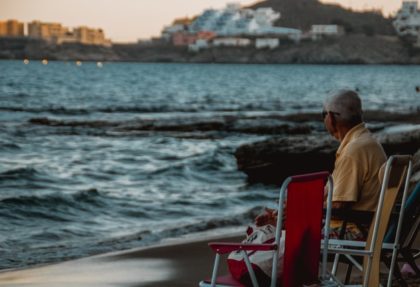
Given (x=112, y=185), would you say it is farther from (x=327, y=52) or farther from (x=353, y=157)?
(x=327, y=52)

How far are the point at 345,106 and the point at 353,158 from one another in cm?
27

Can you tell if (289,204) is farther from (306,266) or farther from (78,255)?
(78,255)

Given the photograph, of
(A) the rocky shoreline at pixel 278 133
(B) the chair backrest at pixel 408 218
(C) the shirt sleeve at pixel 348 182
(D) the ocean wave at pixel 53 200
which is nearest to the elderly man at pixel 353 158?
(C) the shirt sleeve at pixel 348 182

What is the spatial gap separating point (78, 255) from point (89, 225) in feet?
9.21

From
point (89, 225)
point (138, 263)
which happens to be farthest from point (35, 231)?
point (138, 263)

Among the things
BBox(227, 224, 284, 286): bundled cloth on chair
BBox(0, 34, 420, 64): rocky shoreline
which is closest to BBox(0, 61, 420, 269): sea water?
BBox(227, 224, 284, 286): bundled cloth on chair

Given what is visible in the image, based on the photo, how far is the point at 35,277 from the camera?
7.79m

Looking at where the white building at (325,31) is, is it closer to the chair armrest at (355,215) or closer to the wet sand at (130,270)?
the wet sand at (130,270)

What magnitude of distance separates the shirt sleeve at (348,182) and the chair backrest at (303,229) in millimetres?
505

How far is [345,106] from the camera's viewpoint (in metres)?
4.83

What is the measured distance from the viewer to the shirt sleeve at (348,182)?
4824 millimetres

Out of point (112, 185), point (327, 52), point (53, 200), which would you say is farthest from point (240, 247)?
point (327, 52)

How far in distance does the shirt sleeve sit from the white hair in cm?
21

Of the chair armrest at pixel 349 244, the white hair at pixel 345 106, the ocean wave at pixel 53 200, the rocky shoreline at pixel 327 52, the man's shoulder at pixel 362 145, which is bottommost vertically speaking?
the rocky shoreline at pixel 327 52
